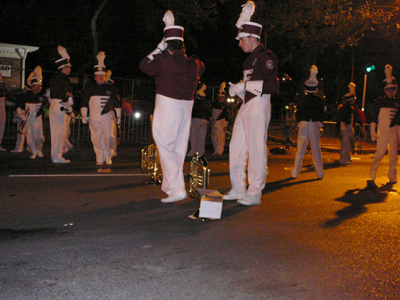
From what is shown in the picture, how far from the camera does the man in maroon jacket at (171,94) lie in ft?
21.2

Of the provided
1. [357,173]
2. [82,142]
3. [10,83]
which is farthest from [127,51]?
[357,173]

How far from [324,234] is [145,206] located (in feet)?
7.75

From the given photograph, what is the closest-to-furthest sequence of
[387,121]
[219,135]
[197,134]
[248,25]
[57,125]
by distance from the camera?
[248,25], [387,121], [57,125], [197,134], [219,135]

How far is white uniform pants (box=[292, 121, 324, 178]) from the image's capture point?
9.90 m

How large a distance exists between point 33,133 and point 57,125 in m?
1.50

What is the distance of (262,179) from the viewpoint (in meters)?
6.80

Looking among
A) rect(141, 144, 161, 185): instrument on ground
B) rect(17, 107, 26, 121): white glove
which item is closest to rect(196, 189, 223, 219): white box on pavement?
rect(141, 144, 161, 185): instrument on ground

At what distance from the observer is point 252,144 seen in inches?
266

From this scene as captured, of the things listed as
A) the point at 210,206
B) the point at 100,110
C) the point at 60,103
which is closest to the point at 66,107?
the point at 60,103

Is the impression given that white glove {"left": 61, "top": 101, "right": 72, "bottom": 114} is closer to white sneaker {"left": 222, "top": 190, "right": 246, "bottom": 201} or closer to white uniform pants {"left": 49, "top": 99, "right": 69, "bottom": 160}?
white uniform pants {"left": 49, "top": 99, "right": 69, "bottom": 160}

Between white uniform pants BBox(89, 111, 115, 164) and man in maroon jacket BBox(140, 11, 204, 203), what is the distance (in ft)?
14.1

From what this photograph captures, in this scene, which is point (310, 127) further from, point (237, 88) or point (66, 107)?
point (66, 107)

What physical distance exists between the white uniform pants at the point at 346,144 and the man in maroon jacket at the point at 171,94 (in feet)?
26.2

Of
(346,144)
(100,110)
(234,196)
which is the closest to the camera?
(234,196)
